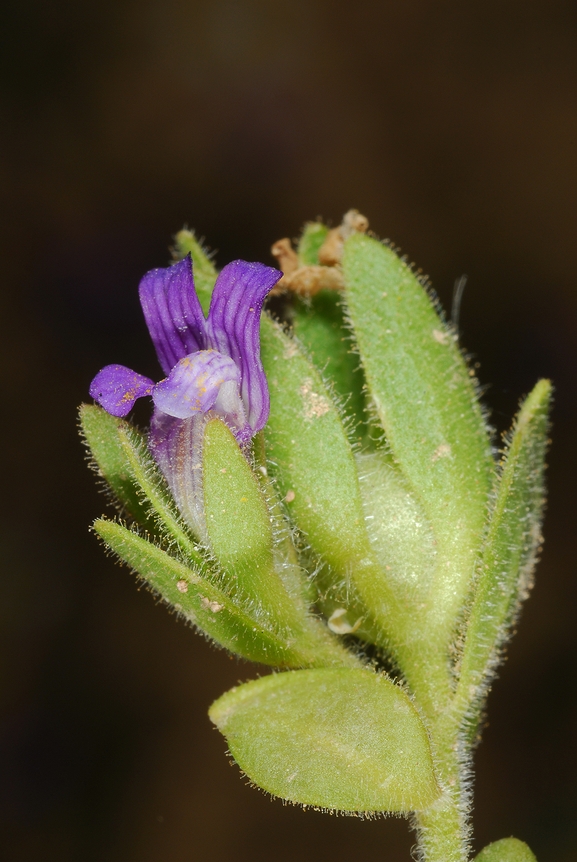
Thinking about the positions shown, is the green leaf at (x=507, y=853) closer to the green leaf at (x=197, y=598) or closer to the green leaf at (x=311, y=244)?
the green leaf at (x=197, y=598)

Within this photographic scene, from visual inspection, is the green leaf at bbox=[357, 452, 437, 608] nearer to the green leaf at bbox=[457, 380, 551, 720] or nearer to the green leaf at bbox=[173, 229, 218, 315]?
the green leaf at bbox=[457, 380, 551, 720]

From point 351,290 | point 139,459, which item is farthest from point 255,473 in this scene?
point 351,290

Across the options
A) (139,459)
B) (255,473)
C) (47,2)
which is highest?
(47,2)

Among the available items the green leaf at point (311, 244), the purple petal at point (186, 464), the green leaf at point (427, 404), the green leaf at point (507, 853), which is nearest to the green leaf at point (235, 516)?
the purple petal at point (186, 464)

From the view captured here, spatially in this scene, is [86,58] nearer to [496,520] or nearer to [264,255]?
[264,255]

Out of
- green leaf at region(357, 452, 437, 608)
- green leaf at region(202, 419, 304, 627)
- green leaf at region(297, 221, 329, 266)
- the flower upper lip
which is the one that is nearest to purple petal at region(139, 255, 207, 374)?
the flower upper lip

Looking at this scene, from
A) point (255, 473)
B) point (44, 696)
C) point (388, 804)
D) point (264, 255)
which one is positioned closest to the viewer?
point (388, 804)

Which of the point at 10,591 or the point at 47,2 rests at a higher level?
the point at 47,2

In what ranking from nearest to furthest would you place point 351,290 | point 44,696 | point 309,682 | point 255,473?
point 309,682 < point 255,473 < point 351,290 < point 44,696

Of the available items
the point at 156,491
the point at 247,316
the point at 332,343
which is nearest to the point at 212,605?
the point at 156,491
